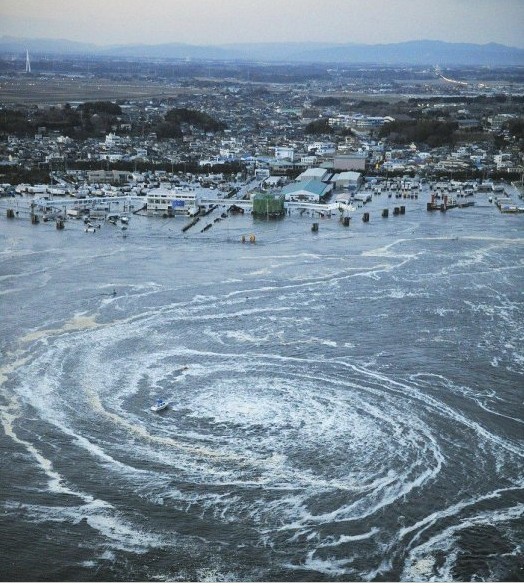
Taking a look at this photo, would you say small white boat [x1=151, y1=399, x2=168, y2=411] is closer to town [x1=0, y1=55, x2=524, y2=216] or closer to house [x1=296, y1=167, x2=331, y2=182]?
town [x1=0, y1=55, x2=524, y2=216]

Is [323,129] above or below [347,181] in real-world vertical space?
above

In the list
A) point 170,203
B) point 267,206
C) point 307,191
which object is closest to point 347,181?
point 307,191

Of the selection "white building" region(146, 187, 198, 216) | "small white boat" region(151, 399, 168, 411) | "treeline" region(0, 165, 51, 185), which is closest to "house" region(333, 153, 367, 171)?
"white building" region(146, 187, 198, 216)

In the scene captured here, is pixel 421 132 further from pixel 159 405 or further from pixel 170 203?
pixel 159 405

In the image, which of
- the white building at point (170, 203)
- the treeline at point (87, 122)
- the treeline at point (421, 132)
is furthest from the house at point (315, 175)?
the treeline at point (87, 122)

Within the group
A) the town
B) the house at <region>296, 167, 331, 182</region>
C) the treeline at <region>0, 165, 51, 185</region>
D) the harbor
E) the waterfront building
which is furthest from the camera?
the house at <region>296, 167, 331, 182</region>

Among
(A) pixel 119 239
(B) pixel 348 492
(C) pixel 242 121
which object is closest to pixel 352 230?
(A) pixel 119 239
